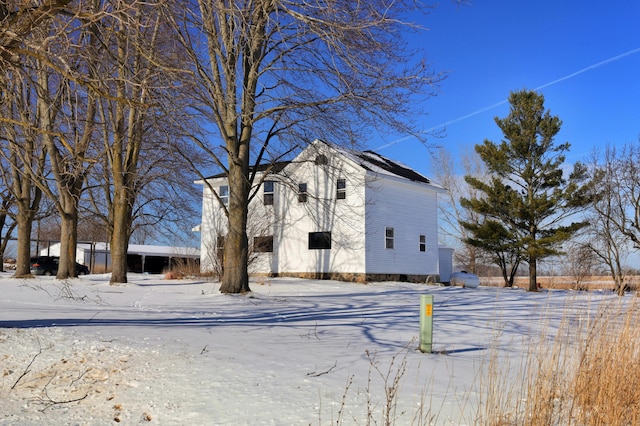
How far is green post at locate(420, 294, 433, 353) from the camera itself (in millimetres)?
7168

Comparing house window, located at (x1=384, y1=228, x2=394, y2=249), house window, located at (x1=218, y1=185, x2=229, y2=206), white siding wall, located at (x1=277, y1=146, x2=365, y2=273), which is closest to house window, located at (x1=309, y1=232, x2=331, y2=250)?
white siding wall, located at (x1=277, y1=146, x2=365, y2=273)

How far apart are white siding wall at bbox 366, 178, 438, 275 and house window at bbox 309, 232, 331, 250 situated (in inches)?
81.5

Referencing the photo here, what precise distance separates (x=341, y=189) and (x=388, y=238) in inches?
Result: 130

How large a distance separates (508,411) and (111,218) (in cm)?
2166

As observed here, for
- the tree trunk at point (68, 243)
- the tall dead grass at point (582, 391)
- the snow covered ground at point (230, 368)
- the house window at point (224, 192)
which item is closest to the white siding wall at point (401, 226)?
the house window at point (224, 192)

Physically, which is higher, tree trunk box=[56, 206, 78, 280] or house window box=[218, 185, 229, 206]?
house window box=[218, 185, 229, 206]

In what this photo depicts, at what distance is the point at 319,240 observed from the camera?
26.6 meters

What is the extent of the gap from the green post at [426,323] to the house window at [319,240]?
62.1 feet

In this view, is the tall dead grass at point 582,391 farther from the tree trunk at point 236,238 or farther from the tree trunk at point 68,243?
the tree trunk at point 68,243

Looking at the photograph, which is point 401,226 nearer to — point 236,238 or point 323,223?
point 323,223

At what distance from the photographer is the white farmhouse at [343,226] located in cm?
2534

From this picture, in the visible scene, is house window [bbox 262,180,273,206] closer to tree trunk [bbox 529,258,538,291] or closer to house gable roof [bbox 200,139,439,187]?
house gable roof [bbox 200,139,439,187]

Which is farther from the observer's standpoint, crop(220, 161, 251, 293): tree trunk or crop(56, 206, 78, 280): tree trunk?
crop(56, 206, 78, 280): tree trunk

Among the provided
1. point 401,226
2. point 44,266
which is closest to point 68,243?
point 401,226
